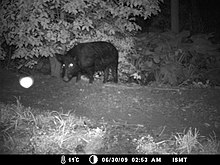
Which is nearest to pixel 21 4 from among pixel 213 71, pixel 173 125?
pixel 173 125

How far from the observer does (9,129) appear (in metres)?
5.61

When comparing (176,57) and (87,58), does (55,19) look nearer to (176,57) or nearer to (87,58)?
(87,58)

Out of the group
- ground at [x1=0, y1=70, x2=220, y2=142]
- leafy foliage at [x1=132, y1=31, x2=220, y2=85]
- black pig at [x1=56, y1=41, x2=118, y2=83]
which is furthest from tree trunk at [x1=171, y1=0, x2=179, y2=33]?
ground at [x1=0, y1=70, x2=220, y2=142]

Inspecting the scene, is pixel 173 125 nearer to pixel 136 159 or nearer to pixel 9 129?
pixel 136 159

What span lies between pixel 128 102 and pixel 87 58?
8.42 ft

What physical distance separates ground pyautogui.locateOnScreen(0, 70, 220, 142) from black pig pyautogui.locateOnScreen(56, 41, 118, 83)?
1.74 ft

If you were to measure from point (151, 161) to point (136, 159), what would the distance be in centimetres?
24

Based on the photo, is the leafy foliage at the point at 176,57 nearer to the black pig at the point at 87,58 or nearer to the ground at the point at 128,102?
the black pig at the point at 87,58

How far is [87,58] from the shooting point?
941 centimetres

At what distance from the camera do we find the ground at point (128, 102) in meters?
6.38

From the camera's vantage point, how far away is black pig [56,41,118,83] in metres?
9.24

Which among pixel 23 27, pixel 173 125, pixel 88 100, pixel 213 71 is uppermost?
pixel 23 27

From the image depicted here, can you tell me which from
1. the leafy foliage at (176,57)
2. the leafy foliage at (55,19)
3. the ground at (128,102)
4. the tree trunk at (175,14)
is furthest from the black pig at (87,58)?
the tree trunk at (175,14)

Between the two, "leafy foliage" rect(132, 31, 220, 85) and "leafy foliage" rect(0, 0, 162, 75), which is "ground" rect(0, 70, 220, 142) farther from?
"leafy foliage" rect(132, 31, 220, 85)
